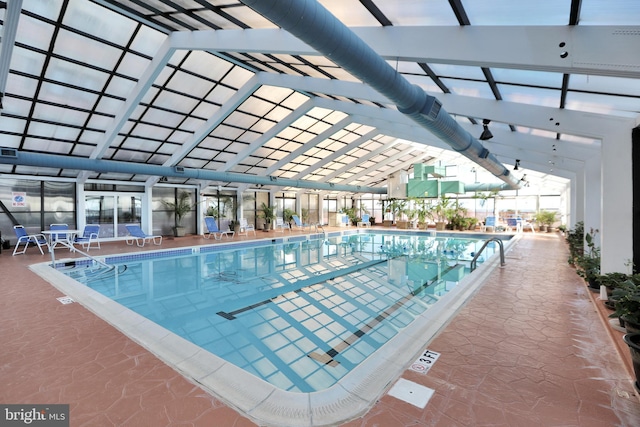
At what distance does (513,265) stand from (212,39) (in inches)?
335

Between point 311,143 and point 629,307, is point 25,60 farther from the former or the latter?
point 629,307

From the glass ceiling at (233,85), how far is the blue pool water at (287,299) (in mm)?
3724

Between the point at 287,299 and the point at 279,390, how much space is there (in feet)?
11.2

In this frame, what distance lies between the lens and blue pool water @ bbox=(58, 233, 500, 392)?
380cm

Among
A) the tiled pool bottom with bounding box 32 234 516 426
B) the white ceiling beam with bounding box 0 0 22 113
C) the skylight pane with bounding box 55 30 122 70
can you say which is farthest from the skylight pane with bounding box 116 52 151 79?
the tiled pool bottom with bounding box 32 234 516 426

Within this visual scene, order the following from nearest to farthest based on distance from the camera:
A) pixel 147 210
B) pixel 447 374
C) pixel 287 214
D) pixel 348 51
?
pixel 447 374, pixel 348 51, pixel 147 210, pixel 287 214

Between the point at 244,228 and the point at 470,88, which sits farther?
the point at 244,228

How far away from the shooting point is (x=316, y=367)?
140 inches

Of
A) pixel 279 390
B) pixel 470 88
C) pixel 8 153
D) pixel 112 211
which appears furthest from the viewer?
pixel 112 211

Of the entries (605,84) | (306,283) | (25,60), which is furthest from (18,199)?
(605,84)

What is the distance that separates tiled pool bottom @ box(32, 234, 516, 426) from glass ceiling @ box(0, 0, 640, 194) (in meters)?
3.07

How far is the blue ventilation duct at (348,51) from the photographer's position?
2294 millimetres

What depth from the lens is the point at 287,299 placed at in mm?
5918

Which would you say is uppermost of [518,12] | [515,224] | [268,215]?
[518,12]
